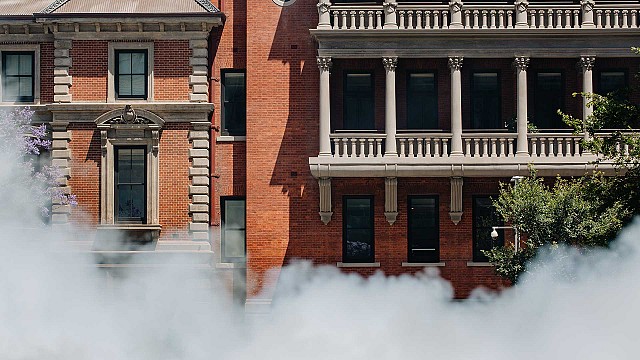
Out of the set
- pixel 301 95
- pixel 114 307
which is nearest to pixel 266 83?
pixel 301 95

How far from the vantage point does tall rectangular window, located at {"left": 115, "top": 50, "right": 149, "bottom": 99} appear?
3906 centimetres

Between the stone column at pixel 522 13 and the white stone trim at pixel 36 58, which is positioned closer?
the stone column at pixel 522 13

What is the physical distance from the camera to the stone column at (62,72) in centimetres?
3881

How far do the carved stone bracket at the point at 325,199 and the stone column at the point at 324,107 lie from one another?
1.05 meters

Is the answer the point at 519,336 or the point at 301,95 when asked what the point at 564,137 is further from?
the point at 519,336

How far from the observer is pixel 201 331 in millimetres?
32531

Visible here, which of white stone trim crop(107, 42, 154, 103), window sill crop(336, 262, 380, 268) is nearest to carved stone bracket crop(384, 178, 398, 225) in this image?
window sill crop(336, 262, 380, 268)

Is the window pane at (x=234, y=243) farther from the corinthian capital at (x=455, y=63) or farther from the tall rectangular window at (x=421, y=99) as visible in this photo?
the corinthian capital at (x=455, y=63)

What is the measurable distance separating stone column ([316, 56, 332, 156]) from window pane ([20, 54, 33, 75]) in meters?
10.2

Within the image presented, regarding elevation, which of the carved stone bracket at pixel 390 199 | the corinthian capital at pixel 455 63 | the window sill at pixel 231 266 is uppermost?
the corinthian capital at pixel 455 63

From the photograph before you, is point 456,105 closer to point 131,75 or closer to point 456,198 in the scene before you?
point 456,198

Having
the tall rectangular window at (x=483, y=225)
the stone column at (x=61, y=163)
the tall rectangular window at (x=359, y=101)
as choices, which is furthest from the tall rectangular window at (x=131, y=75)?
the tall rectangular window at (x=483, y=225)

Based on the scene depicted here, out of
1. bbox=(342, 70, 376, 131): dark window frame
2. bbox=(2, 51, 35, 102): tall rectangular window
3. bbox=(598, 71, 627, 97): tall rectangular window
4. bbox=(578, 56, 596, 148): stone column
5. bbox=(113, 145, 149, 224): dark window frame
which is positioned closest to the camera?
bbox=(578, 56, 596, 148): stone column

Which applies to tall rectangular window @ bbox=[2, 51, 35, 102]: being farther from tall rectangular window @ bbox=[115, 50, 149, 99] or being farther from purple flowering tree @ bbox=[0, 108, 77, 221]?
tall rectangular window @ bbox=[115, 50, 149, 99]
